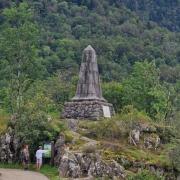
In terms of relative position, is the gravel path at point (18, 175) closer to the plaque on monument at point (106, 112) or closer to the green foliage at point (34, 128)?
the green foliage at point (34, 128)

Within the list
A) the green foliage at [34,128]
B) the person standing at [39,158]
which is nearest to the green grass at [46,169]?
the person standing at [39,158]

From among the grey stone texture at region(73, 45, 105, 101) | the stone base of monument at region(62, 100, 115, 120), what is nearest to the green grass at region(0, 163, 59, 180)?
the stone base of monument at region(62, 100, 115, 120)

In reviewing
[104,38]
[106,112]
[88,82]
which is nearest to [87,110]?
[106,112]

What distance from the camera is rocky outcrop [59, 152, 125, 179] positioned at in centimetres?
2845

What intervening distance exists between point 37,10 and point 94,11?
18.9 meters

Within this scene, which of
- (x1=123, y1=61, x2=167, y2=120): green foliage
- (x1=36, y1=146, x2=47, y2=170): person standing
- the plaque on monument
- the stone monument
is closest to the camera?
(x1=36, y1=146, x2=47, y2=170): person standing


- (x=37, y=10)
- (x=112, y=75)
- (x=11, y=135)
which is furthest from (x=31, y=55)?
(x=37, y=10)

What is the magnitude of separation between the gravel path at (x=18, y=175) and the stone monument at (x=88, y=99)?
22.3ft

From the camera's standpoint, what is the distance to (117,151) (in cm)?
3012

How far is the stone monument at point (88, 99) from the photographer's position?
35.3m

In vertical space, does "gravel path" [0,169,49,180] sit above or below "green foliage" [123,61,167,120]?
below

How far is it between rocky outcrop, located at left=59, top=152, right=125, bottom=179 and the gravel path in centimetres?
119

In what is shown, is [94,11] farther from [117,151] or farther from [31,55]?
[117,151]

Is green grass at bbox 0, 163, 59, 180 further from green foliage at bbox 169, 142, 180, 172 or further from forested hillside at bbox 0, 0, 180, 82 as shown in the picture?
forested hillside at bbox 0, 0, 180, 82
